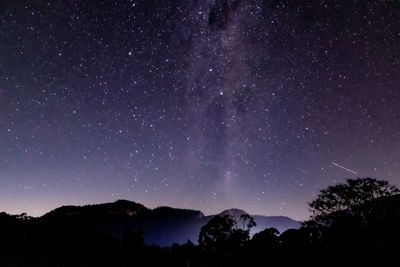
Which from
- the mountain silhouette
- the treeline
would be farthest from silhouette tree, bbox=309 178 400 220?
the mountain silhouette

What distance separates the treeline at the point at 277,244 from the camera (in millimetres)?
26252

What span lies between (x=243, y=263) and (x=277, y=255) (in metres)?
3.25

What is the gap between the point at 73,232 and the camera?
150 ft

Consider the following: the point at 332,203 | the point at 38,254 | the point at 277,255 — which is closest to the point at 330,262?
the point at 277,255

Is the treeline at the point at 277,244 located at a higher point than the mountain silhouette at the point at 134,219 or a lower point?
lower

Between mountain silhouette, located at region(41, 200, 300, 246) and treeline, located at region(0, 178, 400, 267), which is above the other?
mountain silhouette, located at region(41, 200, 300, 246)

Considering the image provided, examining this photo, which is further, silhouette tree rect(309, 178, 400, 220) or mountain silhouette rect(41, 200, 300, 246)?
mountain silhouette rect(41, 200, 300, 246)

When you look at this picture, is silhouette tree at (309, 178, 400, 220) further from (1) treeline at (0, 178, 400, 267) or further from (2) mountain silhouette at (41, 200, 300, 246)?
(2) mountain silhouette at (41, 200, 300, 246)

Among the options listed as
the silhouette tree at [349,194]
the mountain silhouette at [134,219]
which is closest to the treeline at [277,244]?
the silhouette tree at [349,194]

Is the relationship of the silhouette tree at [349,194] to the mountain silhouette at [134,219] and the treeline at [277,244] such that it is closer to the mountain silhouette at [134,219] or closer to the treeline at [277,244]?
the treeline at [277,244]

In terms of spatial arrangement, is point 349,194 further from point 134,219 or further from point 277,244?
point 134,219

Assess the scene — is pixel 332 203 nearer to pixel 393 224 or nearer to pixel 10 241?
pixel 393 224

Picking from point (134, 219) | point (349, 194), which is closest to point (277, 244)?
→ point (349, 194)

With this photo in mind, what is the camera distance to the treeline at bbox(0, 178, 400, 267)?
26.3m
